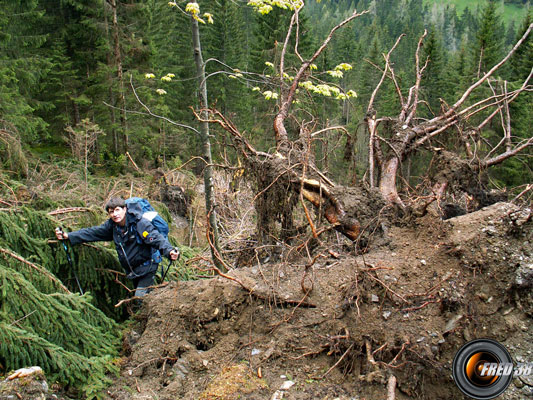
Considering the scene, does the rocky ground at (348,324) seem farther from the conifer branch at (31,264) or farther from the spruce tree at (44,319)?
the conifer branch at (31,264)

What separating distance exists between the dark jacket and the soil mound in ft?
1.20

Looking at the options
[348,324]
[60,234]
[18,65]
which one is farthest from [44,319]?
[18,65]

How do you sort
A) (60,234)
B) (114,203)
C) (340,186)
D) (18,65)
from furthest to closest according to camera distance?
(18,65) < (340,186) < (114,203) < (60,234)

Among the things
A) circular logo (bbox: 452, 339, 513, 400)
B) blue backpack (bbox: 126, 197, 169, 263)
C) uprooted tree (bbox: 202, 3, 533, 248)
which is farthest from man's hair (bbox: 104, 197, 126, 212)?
circular logo (bbox: 452, 339, 513, 400)

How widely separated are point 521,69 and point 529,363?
28699mm

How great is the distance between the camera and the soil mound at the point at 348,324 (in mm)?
2975

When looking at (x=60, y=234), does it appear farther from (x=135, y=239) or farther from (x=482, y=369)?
(x=482, y=369)

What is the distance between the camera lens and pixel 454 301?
130 inches

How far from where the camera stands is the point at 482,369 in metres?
2.95

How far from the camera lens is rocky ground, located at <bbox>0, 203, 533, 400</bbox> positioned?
297 centimetres

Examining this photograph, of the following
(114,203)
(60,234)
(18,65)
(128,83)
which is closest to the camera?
(60,234)

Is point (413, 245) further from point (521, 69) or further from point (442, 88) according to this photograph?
point (442, 88)

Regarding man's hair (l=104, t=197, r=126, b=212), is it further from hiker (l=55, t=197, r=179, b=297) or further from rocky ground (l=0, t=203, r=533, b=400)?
rocky ground (l=0, t=203, r=533, b=400)

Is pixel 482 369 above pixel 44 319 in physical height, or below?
below
